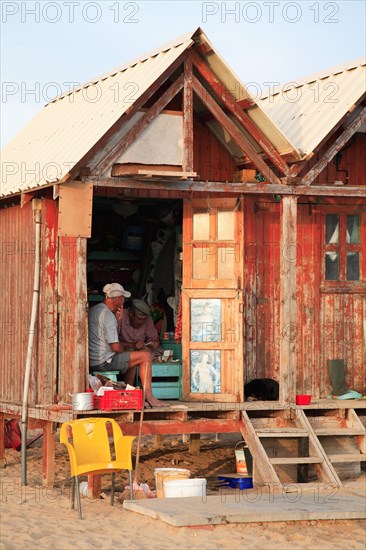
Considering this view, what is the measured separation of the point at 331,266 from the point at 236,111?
9.48 feet

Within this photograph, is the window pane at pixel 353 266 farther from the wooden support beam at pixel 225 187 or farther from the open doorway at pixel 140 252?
the open doorway at pixel 140 252

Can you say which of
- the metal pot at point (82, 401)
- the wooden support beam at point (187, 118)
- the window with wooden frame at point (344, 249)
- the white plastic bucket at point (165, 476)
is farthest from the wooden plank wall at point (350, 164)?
the white plastic bucket at point (165, 476)

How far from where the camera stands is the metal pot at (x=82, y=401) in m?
12.3

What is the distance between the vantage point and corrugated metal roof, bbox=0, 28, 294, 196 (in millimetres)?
12711

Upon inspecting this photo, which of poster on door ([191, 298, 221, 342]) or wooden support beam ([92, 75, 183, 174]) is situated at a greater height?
wooden support beam ([92, 75, 183, 174])

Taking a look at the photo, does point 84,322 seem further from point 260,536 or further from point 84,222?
point 260,536

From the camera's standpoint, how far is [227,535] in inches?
395

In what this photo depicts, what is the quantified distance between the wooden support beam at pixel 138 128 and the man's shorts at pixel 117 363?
2.24 metres

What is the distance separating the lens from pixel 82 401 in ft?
Answer: 40.2

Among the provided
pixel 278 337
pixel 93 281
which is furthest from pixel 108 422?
pixel 93 281

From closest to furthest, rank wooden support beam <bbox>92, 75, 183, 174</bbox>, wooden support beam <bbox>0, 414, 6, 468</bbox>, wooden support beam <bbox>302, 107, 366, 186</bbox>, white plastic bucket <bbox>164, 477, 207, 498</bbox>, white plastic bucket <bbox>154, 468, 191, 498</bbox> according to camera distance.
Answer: white plastic bucket <bbox>164, 477, 207, 498</bbox>, white plastic bucket <bbox>154, 468, 191, 498</bbox>, wooden support beam <bbox>92, 75, 183, 174</bbox>, wooden support beam <bbox>302, 107, 366, 186</bbox>, wooden support beam <bbox>0, 414, 6, 468</bbox>

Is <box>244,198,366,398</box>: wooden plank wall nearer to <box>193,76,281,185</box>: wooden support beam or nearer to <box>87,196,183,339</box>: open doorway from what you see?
<box>193,76,281,185</box>: wooden support beam

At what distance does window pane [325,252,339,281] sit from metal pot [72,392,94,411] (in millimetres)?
4194

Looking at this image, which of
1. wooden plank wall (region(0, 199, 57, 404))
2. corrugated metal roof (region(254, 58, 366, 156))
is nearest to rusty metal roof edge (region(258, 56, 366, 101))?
corrugated metal roof (region(254, 58, 366, 156))
